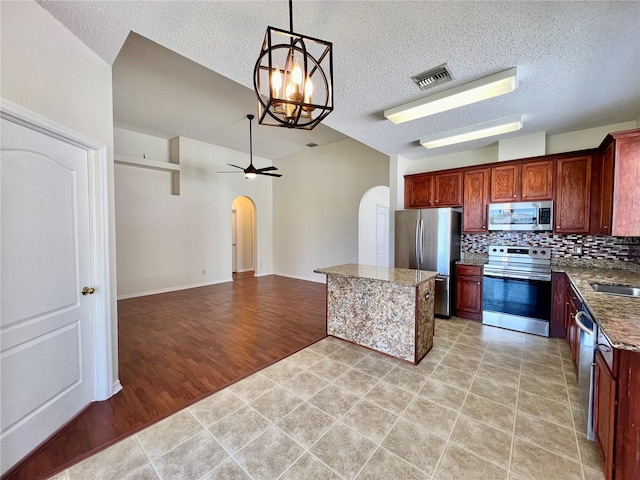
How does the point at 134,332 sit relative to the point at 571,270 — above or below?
below

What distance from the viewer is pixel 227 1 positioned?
63.4 inches

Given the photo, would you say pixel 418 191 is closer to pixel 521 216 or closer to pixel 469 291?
pixel 521 216

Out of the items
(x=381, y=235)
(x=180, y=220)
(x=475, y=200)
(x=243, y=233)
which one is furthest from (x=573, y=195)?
(x=243, y=233)

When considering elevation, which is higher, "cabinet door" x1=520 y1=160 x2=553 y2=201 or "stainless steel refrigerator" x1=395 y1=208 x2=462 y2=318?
"cabinet door" x1=520 y1=160 x2=553 y2=201

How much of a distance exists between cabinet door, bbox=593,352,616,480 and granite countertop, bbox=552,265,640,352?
233 mm

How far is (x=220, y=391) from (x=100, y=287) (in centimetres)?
131

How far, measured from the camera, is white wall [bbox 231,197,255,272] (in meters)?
8.59

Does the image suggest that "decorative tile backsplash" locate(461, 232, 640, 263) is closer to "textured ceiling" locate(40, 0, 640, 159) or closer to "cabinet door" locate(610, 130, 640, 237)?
"cabinet door" locate(610, 130, 640, 237)

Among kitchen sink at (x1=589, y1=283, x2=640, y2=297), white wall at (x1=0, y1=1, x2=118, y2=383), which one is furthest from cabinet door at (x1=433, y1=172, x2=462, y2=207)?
white wall at (x1=0, y1=1, x2=118, y2=383)

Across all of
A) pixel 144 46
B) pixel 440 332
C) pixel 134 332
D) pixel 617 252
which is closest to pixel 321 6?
pixel 144 46

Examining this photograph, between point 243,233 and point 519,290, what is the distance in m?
7.35

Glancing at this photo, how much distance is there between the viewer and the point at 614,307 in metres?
1.78

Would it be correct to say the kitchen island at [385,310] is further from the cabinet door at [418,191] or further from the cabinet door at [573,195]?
the cabinet door at [573,195]

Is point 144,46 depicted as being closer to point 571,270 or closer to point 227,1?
point 227,1
